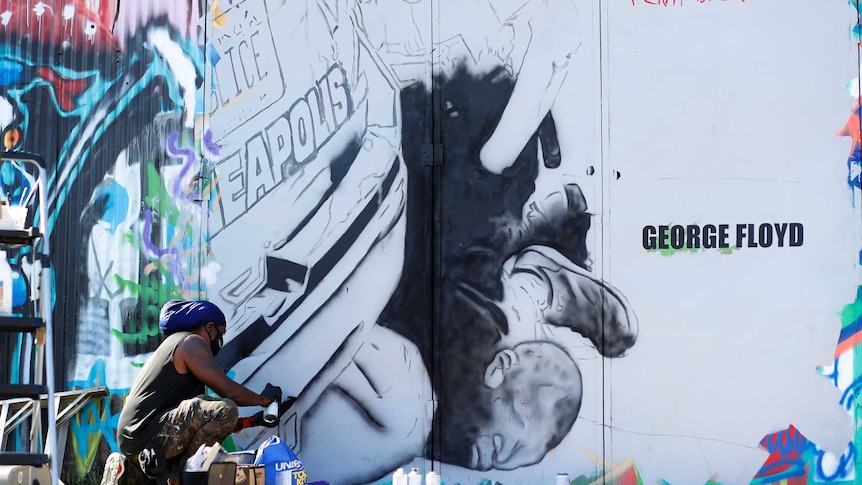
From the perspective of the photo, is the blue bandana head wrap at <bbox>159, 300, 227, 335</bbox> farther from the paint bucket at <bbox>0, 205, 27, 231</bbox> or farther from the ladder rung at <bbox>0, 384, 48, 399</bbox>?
the ladder rung at <bbox>0, 384, 48, 399</bbox>

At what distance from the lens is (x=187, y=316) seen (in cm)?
625

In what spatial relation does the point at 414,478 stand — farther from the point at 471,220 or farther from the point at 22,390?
the point at 22,390

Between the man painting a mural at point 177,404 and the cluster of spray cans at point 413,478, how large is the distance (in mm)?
839

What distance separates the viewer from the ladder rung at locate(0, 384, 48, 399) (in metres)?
4.55

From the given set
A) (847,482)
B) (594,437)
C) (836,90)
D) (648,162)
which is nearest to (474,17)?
(648,162)

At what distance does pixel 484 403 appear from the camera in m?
6.38

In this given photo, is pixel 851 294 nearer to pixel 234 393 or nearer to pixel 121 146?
pixel 234 393

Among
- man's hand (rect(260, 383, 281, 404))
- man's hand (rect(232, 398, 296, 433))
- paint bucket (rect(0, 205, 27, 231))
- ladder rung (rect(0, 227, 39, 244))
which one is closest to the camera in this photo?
ladder rung (rect(0, 227, 39, 244))

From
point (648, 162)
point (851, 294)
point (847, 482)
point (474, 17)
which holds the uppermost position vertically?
point (474, 17)

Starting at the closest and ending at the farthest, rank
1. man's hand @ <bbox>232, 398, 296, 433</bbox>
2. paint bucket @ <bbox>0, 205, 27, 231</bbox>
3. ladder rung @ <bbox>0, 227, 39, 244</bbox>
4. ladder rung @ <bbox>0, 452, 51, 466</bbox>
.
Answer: ladder rung @ <bbox>0, 452, 51, 466</bbox>, ladder rung @ <bbox>0, 227, 39, 244</bbox>, paint bucket @ <bbox>0, 205, 27, 231</bbox>, man's hand @ <bbox>232, 398, 296, 433</bbox>

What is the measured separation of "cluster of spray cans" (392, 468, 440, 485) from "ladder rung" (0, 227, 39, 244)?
7.74ft

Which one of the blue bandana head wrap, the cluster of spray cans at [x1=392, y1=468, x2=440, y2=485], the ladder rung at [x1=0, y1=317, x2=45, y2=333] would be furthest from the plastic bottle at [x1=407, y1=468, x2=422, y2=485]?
the ladder rung at [x1=0, y1=317, x2=45, y2=333]

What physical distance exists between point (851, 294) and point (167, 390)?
3628 mm

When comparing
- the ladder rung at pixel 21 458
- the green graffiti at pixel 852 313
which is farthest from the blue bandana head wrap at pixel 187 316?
the green graffiti at pixel 852 313
